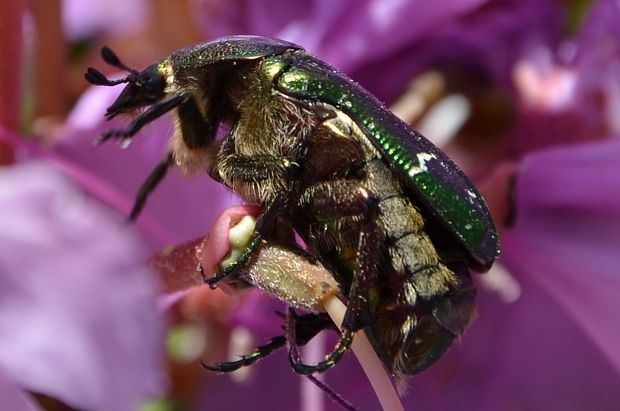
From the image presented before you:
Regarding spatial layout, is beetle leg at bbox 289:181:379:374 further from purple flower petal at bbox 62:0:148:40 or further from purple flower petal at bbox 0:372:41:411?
purple flower petal at bbox 62:0:148:40

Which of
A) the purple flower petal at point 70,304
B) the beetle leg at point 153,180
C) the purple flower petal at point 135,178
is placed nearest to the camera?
the purple flower petal at point 70,304

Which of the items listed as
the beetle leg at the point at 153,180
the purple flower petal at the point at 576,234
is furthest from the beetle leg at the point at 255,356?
the purple flower petal at the point at 576,234

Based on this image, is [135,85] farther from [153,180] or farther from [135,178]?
[135,178]

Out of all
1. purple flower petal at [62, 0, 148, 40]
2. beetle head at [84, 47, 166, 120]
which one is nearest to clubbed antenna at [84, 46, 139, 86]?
beetle head at [84, 47, 166, 120]

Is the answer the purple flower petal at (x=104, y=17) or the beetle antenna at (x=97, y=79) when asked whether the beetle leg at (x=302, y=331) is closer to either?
the beetle antenna at (x=97, y=79)

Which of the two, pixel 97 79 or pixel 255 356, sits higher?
pixel 97 79

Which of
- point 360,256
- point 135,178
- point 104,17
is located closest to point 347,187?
point 360,256

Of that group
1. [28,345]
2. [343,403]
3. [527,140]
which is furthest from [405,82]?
[28,345]
